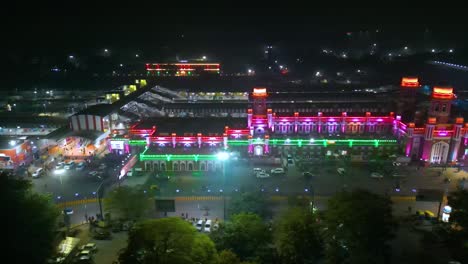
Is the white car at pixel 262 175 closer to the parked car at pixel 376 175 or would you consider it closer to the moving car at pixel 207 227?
the moving car at pixel 207 227

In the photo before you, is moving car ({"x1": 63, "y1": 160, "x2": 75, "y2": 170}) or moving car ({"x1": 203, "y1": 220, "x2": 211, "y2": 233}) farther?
moving car ({"x1": 63, "y1": 160, "x2": 75, "y2": 170})

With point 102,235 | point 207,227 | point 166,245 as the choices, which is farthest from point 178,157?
point 166,245

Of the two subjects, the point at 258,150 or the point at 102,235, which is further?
the point at 258,150

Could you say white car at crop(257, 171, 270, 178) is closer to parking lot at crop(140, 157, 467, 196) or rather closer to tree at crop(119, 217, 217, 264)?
parking lot at crop(140, 157, 467, 196)

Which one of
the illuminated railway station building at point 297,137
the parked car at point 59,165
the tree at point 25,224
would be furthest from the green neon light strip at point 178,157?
the tree at point 25,224

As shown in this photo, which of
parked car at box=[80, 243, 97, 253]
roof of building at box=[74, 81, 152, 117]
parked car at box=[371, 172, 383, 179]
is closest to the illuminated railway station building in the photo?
parked car at box=[371, 172, 383, 179]

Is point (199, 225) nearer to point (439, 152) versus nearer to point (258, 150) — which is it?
point (258, 150)

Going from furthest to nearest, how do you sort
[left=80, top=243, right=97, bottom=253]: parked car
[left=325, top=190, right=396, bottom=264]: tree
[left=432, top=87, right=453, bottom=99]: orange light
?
[left=432, top=87, right=453, bottom=99]: orange light → [left=80, top=243, right=97, bottom=253]: parked car → [left=325, top=190, right=396, bottom=264]: tree
